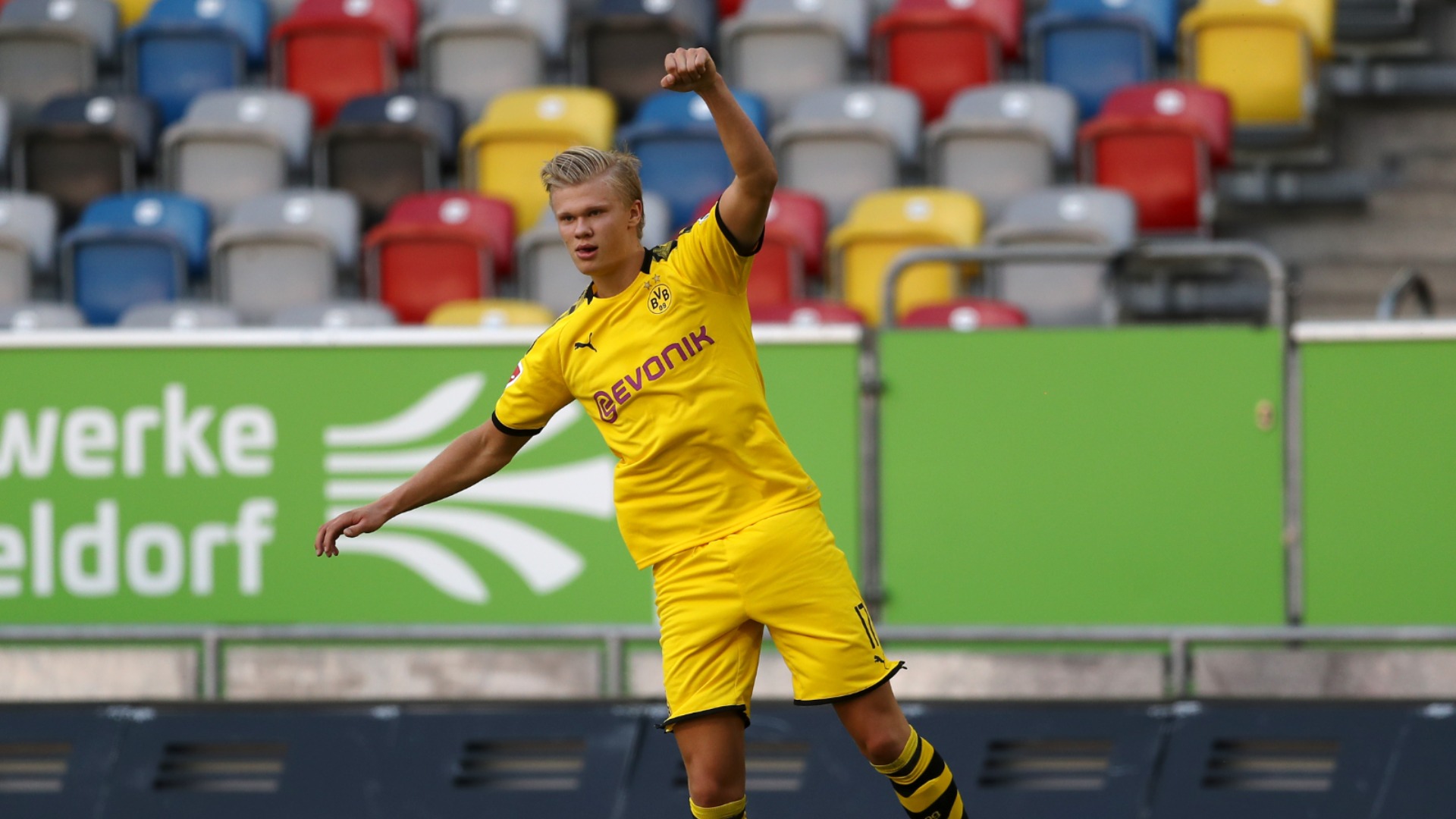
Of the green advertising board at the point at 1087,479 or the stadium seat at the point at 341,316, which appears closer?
the green advertising board at the point at 1087,479

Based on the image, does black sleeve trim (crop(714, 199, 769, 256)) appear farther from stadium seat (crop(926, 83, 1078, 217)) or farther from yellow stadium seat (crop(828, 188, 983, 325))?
stadium seat (crop(926, 83, 1078, 217))

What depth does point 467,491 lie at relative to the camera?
265 inches

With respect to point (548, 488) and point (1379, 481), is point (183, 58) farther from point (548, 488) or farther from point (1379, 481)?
point (1379, 481)

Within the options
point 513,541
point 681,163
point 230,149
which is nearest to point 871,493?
point 513,541

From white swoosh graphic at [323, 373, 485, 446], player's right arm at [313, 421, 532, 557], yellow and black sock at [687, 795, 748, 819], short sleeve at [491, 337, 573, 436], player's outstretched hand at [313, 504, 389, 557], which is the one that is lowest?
yellow and black sock at [687, 795, 748, 819]

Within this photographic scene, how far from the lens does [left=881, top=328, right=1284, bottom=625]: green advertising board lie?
6.52 m

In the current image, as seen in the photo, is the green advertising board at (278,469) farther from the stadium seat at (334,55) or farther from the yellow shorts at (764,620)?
the stadium seat at (334,55)

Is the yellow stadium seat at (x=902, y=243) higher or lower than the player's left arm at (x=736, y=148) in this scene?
lower

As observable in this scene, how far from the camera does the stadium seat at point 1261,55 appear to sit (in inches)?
407

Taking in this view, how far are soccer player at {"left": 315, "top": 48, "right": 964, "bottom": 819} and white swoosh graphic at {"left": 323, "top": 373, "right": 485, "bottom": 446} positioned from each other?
268 cm

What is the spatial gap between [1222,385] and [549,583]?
9.17ft

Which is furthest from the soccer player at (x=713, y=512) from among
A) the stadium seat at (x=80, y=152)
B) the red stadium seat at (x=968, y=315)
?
the stadium seat at (x=80, y=152)

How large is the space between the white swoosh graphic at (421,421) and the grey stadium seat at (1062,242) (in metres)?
3.35

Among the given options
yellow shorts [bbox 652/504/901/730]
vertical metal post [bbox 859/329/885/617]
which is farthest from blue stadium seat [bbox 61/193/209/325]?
yellow shorts [bbox 652/504/901/730]
